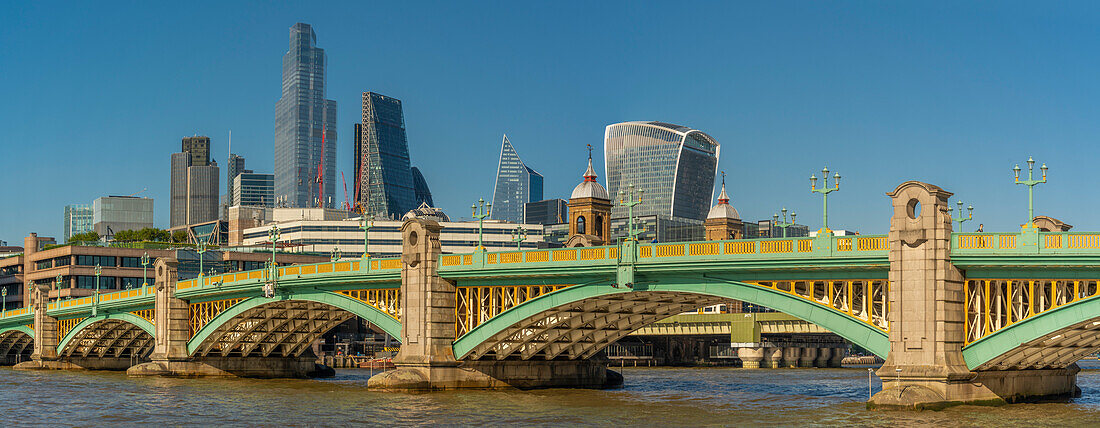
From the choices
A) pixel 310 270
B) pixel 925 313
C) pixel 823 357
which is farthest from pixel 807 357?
pixel 925 313

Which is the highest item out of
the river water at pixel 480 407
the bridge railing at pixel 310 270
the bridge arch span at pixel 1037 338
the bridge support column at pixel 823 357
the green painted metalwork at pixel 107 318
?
the bridge railing at pixel 310 270

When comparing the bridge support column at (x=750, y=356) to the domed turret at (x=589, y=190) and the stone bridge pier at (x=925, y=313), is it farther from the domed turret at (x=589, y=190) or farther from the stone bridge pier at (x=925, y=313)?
the stone bridge pier at (x=925, y=313)

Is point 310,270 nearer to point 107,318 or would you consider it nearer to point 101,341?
point 107,318

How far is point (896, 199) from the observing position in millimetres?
54375

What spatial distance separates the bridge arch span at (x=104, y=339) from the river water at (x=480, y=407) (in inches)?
940

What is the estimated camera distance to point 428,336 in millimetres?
72688

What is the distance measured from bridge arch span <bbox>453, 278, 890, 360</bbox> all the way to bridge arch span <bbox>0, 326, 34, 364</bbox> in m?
78.1

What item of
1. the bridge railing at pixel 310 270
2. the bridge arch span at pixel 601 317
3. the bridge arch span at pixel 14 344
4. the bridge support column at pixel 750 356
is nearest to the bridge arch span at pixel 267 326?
the bridge railing at pixel 310 270

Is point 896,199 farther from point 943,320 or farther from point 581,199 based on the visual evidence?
point 581,199

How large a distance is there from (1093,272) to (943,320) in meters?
6.13

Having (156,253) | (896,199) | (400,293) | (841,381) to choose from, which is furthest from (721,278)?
(156,253)

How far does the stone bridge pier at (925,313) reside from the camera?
52.7 m

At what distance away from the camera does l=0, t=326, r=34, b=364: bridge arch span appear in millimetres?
139125

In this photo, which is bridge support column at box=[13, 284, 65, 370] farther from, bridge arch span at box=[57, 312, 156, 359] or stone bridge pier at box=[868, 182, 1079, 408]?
stone bridge pier at box=[868, 182, 1079, 408]
